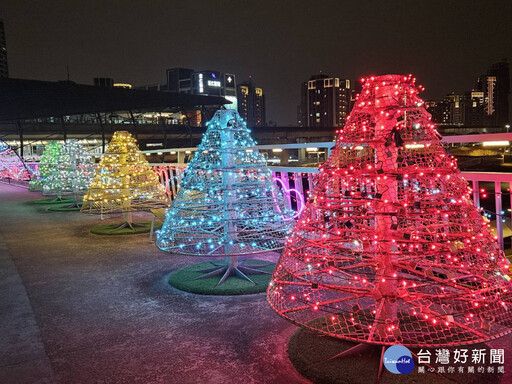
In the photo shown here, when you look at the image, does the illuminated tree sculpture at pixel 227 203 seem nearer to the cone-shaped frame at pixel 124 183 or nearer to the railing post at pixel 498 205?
the railing post at pixel 498 205

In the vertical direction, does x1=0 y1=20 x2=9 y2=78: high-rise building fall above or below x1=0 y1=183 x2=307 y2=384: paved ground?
above

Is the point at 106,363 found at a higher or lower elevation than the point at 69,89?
lower

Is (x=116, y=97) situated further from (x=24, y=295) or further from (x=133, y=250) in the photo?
(x=24, y=295)

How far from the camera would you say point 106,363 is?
3.80 m

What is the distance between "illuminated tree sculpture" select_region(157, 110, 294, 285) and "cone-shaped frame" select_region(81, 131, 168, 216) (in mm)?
4117

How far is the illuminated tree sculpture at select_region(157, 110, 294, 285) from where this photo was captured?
596 centimetres

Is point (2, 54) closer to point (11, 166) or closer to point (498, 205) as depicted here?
point (11, 166)

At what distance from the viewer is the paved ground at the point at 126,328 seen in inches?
142

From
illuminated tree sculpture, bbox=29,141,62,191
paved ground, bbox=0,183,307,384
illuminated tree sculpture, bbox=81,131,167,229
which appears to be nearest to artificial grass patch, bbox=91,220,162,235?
illuminated tree sculpture, bbox=81,131,167,229

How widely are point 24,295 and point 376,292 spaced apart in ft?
15.2

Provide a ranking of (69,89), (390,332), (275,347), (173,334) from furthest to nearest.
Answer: (69,89), (173,334), (275,347), (390,332)


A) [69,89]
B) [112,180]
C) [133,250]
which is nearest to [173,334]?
[133,250]

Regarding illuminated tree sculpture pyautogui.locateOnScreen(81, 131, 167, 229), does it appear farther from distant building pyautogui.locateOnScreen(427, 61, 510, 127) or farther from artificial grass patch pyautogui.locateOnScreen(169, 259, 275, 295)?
distant building pyautogui.locateOnScreen(427, 61, 510, 127)

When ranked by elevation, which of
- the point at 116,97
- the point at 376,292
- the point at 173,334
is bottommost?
the point at 173,334
